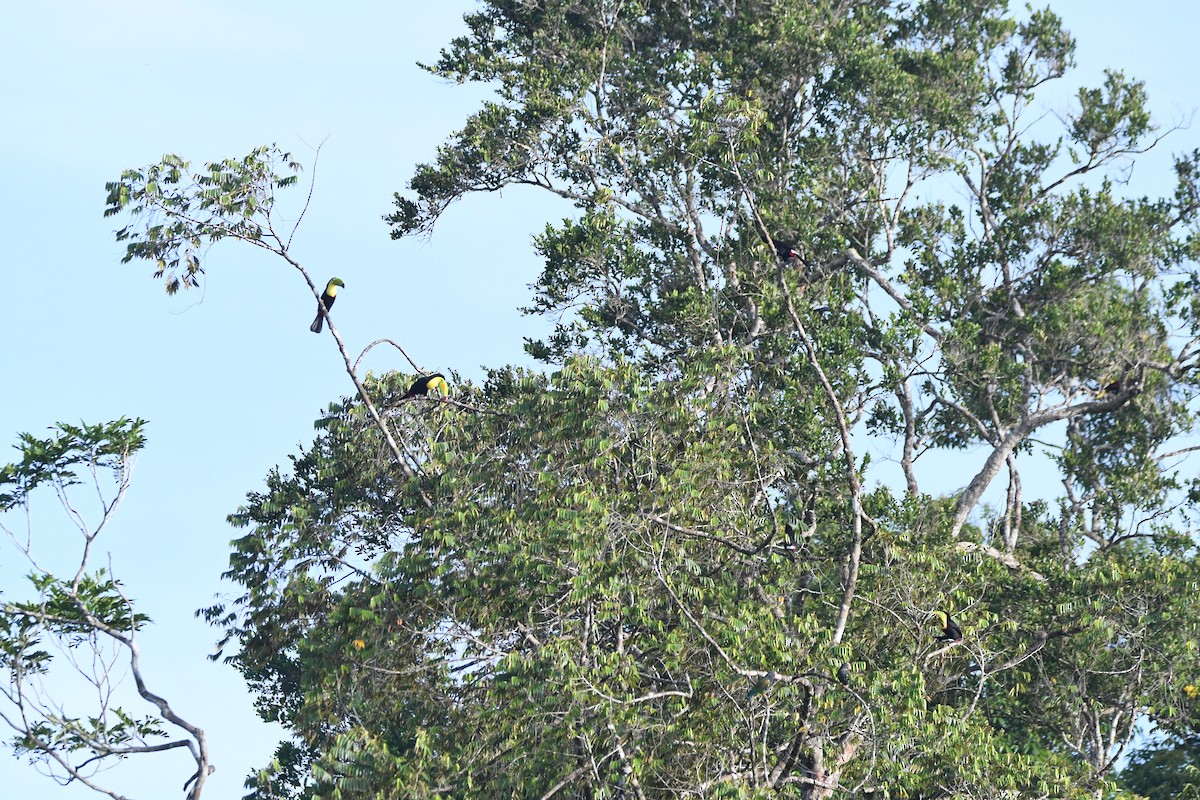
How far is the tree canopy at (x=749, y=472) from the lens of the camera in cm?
1179

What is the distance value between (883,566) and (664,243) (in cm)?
675

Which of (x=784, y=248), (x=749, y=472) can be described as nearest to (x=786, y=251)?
(x=784, y=248)

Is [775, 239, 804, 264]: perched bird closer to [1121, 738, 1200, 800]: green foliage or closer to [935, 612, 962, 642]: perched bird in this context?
[935, 612, 962, 642]: perched bird

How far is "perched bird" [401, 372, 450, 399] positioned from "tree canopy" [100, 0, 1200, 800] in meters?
0.17

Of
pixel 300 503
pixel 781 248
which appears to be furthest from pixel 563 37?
pixel 300 503

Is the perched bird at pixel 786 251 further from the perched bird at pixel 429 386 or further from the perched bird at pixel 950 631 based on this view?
the perched bird at pixel 950 631

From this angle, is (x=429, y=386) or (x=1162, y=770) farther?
(x=1162, y=770)

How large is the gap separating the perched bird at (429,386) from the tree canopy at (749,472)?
168mm

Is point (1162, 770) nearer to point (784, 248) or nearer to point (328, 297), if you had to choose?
point (784, 248)

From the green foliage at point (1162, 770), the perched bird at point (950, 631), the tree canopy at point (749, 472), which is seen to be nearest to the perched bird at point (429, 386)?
the tree canopy at point (749, 472)

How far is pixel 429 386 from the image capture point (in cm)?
1490

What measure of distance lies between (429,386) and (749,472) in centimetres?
303

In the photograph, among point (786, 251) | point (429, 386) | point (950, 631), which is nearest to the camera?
point (950, 631)

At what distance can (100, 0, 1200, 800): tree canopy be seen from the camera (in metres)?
11.8
